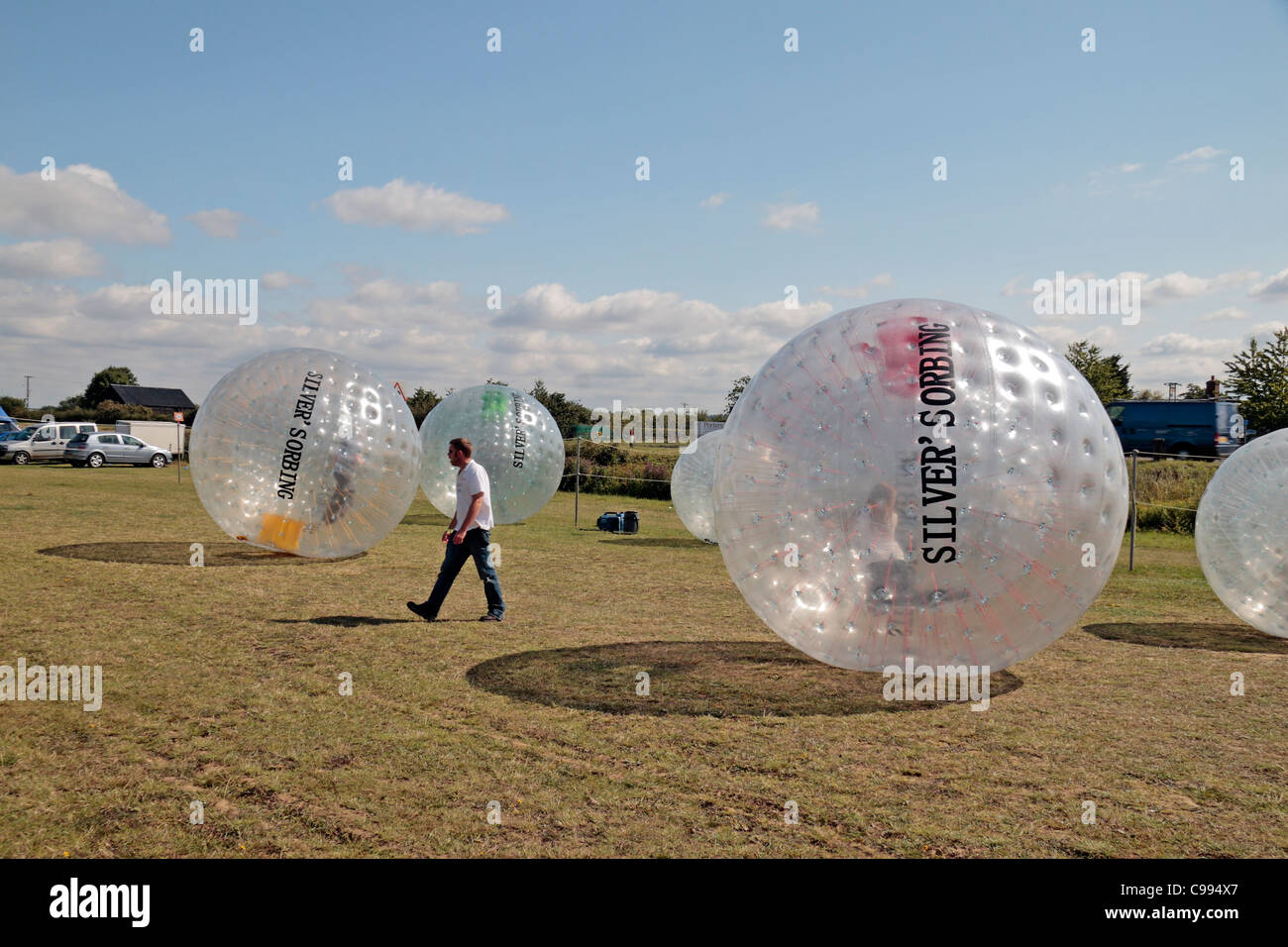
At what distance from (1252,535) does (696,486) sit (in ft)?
31.6

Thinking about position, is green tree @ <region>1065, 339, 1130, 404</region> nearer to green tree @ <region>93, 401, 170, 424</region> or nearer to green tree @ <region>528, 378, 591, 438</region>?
green tree @ <region>528, 378, 591, 438</region>

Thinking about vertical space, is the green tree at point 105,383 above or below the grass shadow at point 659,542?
above

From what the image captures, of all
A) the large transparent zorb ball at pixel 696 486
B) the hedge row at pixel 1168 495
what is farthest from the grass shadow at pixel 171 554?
the hedge row at pixel 1168 495

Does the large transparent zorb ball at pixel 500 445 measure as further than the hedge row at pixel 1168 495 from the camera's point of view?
No

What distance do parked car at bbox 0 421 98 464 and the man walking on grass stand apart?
39.9 metres

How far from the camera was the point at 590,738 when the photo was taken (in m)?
6.39

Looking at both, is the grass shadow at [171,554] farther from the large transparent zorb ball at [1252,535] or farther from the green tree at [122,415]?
the green tree at [122,415]

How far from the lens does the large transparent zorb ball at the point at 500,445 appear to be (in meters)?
18.5

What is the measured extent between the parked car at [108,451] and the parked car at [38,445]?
70cm

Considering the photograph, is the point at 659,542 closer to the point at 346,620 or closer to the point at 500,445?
the point at 500,445

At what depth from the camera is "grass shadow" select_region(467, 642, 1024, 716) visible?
23.6 ft

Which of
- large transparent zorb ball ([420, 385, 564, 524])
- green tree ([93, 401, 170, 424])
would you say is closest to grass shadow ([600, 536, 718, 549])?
large transparent zorb ball ([420, 385, 564, 524])

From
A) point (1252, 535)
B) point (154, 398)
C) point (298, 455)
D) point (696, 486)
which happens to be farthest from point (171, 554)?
point (154, 398)

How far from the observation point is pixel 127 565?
13477 millimetres
